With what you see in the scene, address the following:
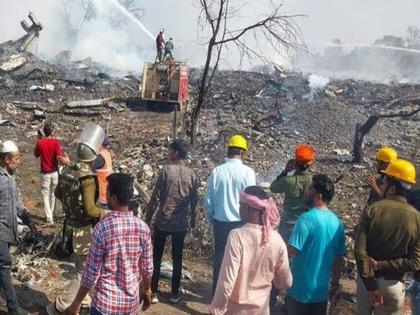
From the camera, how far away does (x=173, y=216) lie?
15.9ft

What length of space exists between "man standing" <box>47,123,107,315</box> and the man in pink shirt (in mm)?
1594

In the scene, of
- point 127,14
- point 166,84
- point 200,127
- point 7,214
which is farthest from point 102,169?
point 127,14

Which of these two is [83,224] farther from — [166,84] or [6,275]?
[166,84]

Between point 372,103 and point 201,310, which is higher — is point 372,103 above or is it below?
above

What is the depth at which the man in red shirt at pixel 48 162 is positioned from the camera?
7.18 m

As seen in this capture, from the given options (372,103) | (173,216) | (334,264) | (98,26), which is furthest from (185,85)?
(98,26)

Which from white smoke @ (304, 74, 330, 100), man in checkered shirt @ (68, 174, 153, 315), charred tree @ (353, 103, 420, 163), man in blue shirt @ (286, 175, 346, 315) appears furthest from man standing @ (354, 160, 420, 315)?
white smoke @ (304, 74, 330, 100)

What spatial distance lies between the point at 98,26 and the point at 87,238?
38323mm

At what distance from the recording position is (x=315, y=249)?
3438 millimetres

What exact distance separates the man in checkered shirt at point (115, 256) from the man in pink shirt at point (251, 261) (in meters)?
0.52

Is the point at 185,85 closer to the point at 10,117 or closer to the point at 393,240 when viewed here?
the point at 10,117

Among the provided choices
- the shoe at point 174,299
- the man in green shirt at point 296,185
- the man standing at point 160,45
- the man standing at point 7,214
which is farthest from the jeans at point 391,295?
the man standing at point 160,45

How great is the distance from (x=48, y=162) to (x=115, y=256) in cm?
462

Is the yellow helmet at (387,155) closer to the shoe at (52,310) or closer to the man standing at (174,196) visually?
the man standing at (174,196)
